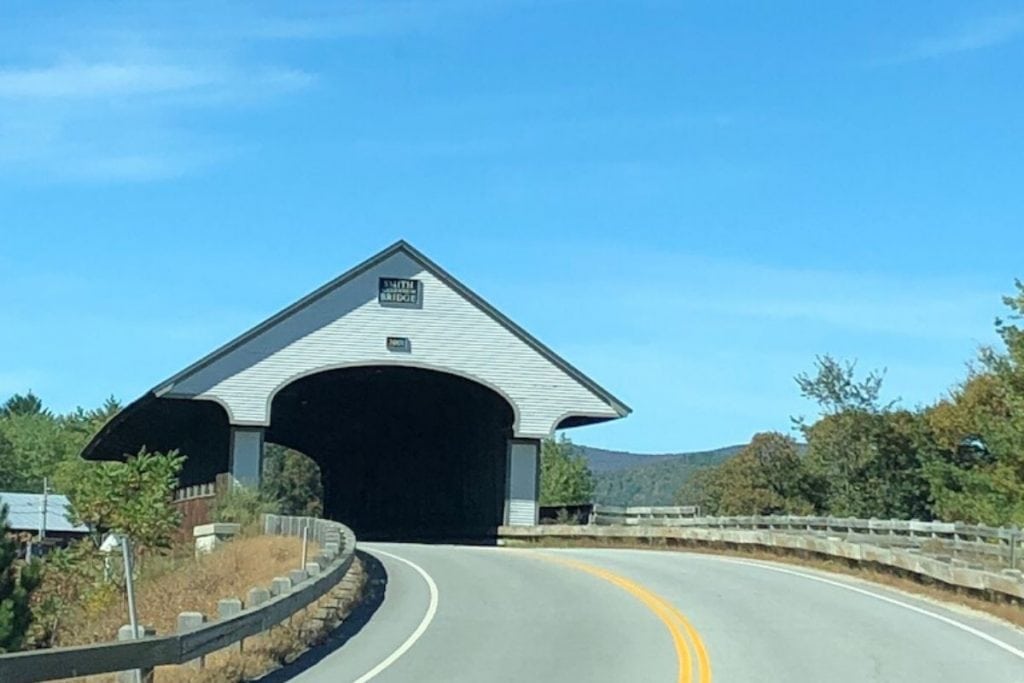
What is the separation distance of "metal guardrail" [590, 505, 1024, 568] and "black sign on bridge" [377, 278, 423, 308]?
8.59 m

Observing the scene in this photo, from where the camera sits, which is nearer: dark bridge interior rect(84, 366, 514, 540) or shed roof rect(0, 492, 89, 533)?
dark bridge interior rect(84, 366, 514, 540)

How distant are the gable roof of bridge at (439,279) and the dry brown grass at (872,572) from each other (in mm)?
5951

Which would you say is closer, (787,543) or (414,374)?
(787,543)

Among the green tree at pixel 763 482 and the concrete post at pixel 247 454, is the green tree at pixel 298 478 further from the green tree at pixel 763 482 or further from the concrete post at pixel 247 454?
the concrete post at pixel 247 454

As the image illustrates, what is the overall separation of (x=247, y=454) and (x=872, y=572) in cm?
2273

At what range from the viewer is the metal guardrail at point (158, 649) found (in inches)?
452

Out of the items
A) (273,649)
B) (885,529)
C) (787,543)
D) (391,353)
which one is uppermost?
(391,353)

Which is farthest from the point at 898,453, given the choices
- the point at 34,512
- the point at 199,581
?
the point at 34,512

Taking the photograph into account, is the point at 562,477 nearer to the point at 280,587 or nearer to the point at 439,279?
the point at 439,279

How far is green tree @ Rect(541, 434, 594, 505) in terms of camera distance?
387 ft

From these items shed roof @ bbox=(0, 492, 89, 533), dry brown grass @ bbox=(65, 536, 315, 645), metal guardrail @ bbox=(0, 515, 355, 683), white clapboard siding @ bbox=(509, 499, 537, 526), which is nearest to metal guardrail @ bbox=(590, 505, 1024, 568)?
white clapboard siding @ bbox=(509, 499, 537, 526)

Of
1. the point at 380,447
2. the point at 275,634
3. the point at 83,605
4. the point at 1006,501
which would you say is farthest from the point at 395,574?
the point at 380,447

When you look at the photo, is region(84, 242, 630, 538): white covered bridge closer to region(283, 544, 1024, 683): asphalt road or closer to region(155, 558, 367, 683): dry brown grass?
region(283, 544, 1024, 683): asphalt road

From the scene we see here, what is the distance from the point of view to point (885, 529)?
122 ft
